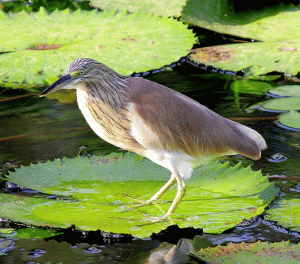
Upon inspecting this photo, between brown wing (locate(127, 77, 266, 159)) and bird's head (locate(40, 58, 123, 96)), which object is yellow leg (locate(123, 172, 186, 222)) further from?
bird's head (locate(40, 58, 123, 96))

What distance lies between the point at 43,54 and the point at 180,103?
2.25 metres

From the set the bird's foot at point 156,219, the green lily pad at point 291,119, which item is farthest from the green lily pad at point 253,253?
the green lily pad at point 291,119

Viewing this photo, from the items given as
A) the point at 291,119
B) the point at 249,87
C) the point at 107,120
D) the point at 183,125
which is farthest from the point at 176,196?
the point at 249,87

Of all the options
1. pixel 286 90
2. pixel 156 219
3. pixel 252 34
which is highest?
pixel 252 34

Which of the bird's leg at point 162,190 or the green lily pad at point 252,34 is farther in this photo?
the green lily pad at point 252,34

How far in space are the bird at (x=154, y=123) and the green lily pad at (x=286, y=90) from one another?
1.38m

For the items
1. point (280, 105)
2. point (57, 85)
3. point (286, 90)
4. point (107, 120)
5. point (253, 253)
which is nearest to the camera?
point (253, 253)

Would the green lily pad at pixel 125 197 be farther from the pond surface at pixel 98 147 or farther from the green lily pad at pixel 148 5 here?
the green lily pad at pixel 148 5

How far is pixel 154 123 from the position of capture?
2.83 m

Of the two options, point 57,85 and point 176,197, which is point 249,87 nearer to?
point 176,197

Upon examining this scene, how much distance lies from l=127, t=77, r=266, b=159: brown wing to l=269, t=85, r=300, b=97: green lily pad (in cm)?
136

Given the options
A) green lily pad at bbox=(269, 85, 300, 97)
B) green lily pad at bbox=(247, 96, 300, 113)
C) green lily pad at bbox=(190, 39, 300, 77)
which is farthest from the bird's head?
green lily pad at bbox=(190, 39, 300, 77)

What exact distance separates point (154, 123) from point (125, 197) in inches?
20.2

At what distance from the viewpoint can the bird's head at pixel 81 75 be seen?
2541 millimetres
